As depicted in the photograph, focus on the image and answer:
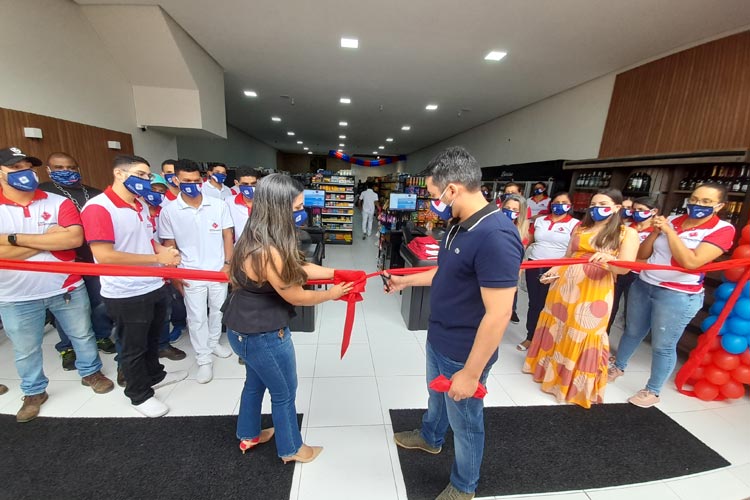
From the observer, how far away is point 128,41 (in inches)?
180

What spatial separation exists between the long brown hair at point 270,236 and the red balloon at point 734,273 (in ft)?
10.9

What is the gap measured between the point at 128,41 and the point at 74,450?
571cm

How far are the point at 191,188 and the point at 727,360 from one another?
4.37m

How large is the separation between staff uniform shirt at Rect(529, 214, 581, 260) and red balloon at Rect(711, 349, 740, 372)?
132 centimetres

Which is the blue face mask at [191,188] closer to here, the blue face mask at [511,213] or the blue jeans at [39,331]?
the blue jeans at [39,331]

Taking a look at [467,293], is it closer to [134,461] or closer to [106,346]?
[134,461]

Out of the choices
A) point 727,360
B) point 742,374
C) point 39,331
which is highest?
point 39,331

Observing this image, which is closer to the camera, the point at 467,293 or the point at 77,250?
the point at 467,293

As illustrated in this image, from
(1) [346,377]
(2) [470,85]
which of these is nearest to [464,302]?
(1) [346,377]

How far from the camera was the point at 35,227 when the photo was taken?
1.78m

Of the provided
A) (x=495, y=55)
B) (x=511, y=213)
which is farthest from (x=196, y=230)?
(x=495, y=55)

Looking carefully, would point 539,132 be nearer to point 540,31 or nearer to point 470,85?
point 470,85

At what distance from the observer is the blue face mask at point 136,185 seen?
180cm

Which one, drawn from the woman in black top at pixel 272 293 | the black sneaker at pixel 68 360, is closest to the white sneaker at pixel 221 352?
the black sneaker at pixel 68 360
